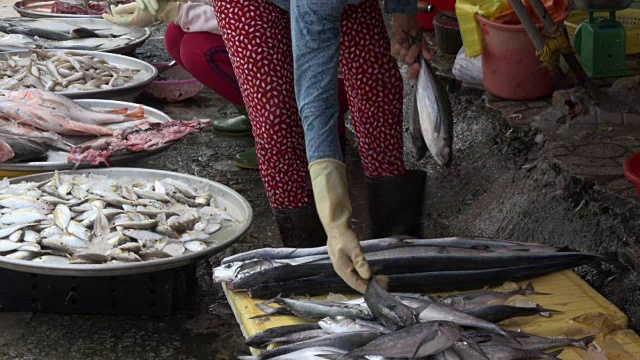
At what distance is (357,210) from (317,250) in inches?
69.7

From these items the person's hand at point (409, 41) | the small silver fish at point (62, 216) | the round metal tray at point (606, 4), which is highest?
the person's hand at point (409, 41)

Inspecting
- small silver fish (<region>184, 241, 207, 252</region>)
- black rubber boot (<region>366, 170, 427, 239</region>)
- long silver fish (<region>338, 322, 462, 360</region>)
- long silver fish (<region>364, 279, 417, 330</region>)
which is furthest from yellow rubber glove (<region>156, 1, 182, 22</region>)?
long silver fish (<region>338, 322, 462, 360</region>)

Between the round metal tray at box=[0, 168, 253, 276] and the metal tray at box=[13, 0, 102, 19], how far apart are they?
4.12 m

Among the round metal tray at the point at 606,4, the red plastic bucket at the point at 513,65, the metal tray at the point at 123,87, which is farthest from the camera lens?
the metal tray at the point at 123,87

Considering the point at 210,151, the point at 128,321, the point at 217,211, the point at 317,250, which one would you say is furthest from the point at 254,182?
the point at 317,250

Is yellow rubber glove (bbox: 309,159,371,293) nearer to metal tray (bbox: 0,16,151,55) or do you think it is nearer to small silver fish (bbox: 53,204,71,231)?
small silver fish (bbox: 53,204,71,231)

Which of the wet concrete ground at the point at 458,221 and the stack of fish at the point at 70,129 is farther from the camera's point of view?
the stack of fish at the point at 70,129

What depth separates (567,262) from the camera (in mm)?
3670

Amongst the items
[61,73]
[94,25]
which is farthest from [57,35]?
[61,73]

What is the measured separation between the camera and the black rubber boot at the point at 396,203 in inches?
165

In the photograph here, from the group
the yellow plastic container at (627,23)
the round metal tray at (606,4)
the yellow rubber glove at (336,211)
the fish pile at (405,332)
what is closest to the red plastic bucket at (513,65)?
the round metal tray at (606,4)

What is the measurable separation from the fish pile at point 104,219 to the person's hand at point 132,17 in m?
1.84

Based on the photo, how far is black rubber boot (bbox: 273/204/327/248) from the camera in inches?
162

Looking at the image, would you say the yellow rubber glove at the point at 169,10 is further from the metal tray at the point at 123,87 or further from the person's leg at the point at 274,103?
the person's leg at the point at 274,103
